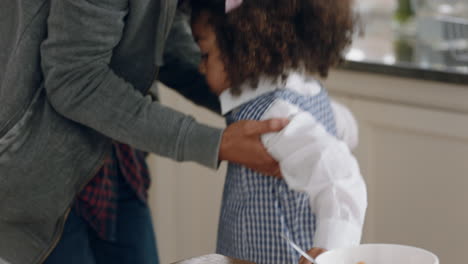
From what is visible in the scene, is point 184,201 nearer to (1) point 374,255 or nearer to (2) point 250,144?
(2) point 250,144

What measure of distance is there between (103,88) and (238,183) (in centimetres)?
25

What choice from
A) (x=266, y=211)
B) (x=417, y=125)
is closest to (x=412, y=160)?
(x=417, y=125)

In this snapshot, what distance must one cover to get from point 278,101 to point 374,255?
39 cm

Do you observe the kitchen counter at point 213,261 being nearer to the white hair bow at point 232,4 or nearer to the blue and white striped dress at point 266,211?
the blue and white striped dress at point 266,211

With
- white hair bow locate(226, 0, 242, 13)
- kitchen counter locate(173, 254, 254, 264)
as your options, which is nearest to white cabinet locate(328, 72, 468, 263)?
white hair bow locate(226, 0, 242, 13)

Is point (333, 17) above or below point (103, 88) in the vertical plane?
above

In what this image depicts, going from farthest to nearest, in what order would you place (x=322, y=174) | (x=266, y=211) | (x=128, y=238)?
(x=128, y=238) < (x=266, y=211) < (x=322, y=174)

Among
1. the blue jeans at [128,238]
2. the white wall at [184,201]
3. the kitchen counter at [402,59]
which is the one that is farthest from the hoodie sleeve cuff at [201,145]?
the white wall at [184,201]

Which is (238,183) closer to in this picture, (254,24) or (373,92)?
(254,24)

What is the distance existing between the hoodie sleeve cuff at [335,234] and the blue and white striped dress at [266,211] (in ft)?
0.45

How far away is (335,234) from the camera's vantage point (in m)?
0.94

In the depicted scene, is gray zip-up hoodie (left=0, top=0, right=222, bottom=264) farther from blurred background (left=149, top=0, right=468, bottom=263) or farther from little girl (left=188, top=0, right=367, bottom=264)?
blurred background (left=149, top=0, right=468, bottom=263)

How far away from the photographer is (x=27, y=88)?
1072 mm

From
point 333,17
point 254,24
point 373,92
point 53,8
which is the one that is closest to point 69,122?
point 53,8
